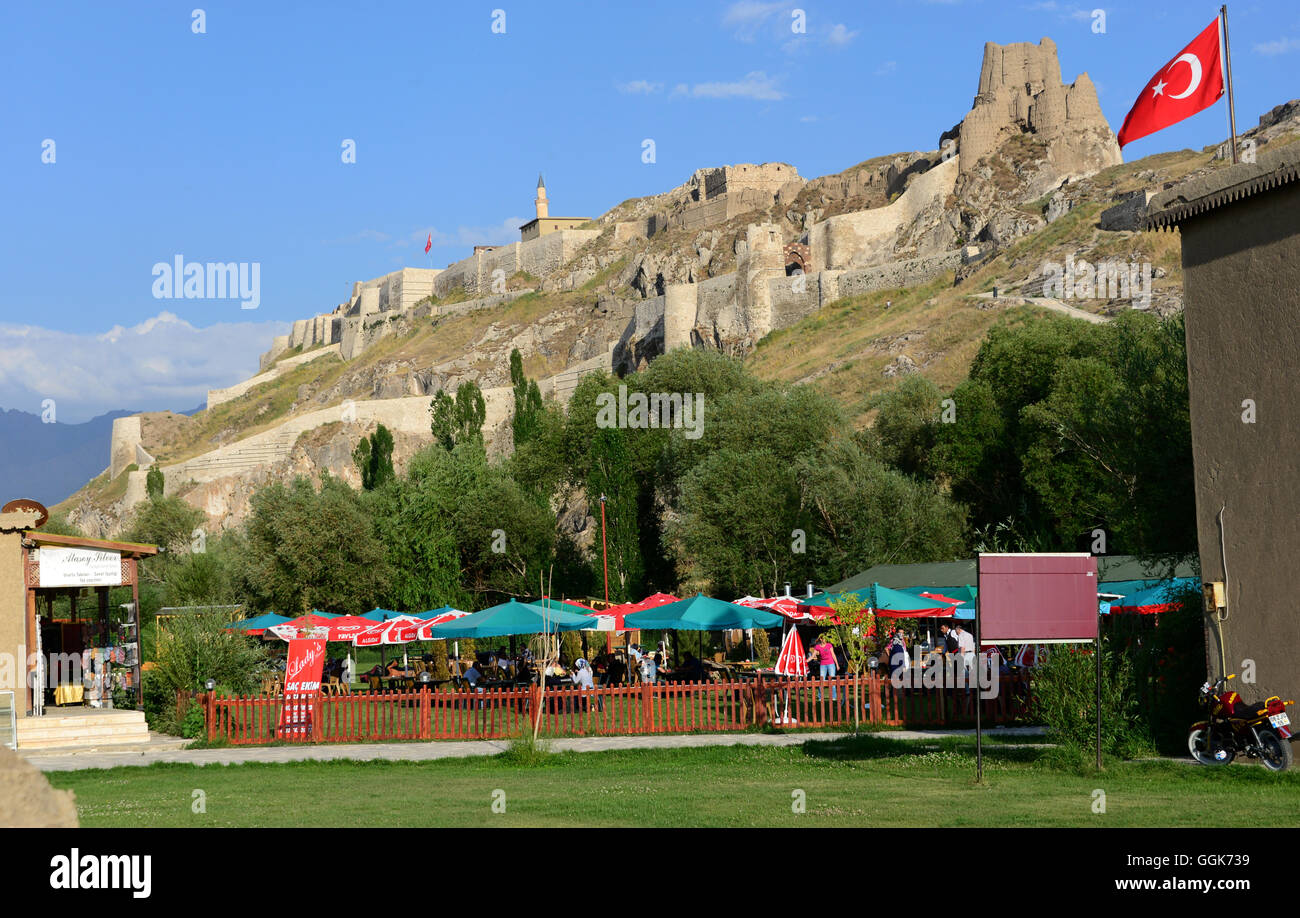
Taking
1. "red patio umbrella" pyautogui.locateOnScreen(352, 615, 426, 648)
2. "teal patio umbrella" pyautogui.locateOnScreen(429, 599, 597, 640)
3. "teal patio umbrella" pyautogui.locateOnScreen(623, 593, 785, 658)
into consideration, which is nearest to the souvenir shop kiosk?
"red patio umbrella" pyautogui.locateOnScreen(352, 615, 426, 648)

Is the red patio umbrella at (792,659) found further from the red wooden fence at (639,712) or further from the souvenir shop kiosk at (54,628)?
the souvenir shop kiosk at (54,628)

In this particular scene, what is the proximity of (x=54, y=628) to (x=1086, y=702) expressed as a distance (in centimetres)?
2256

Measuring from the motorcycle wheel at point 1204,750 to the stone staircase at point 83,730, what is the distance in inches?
634

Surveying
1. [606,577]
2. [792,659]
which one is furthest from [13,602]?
[606,577]

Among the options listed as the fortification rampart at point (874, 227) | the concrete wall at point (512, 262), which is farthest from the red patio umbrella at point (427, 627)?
the concrete wall at point (512, 262)

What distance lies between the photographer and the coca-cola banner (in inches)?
798

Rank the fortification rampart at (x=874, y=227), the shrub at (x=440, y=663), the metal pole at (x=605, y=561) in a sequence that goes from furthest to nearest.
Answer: the fortification rampart at (x=874, y=227)
the metal pole at (x=605, y=561)
the shrub at (x=440, y=663)

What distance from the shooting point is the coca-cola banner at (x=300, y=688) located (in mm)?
20266

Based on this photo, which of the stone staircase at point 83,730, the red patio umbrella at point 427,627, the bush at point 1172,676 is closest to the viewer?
the bush at point 1172,676

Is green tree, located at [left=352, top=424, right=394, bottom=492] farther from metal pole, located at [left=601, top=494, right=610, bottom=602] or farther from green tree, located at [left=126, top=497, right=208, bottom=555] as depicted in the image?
metal pole, located at [left=601, top=494, right=610, bottom=602]

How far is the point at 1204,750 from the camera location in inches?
543

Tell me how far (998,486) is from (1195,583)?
2740 centimetres

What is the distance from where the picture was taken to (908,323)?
73.6 m
